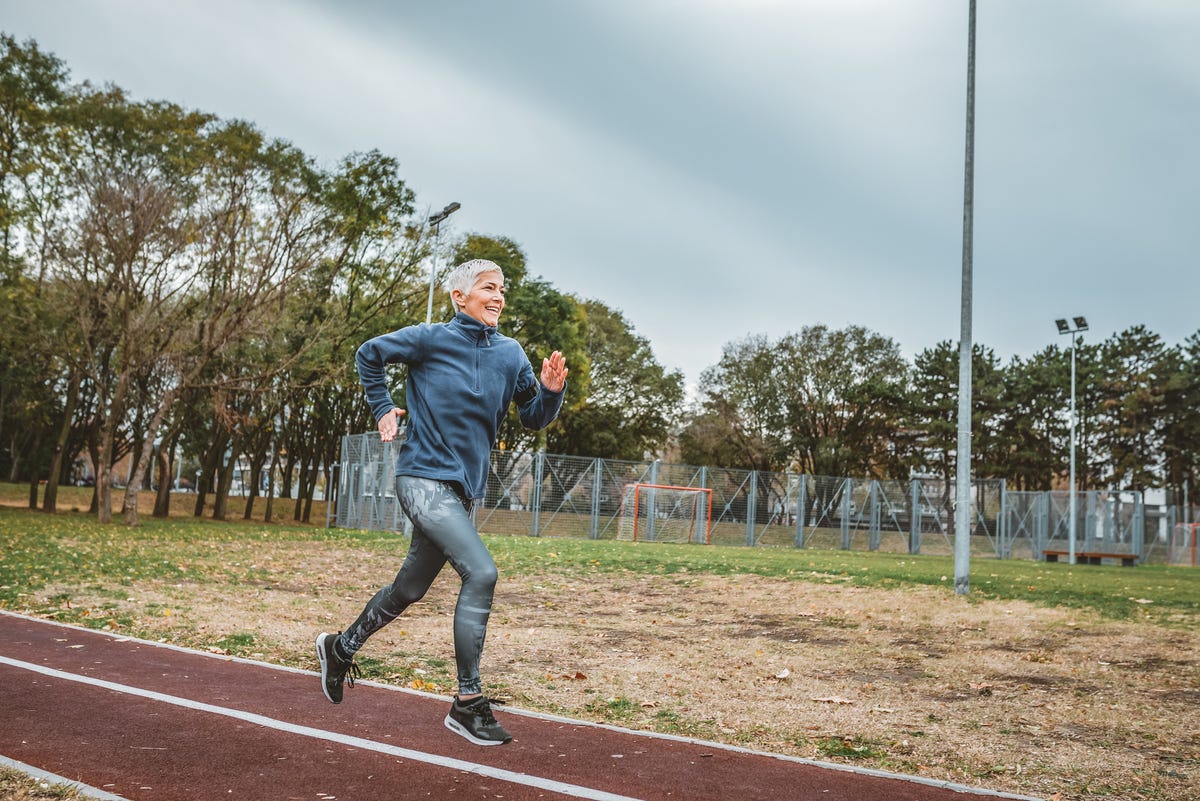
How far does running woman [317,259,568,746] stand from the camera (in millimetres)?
4410

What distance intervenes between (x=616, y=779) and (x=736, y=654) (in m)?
4.32

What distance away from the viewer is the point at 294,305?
3259 centimetres

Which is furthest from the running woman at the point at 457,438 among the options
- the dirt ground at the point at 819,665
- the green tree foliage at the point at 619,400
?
the green tree foliage at the point at 619,400

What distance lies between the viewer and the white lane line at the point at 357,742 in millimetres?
3994

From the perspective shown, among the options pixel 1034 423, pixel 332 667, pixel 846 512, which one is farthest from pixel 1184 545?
pixel 332 667

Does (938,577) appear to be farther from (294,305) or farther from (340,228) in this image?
(294,305)

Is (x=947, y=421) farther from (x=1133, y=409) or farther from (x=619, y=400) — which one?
(x=619, y=400)

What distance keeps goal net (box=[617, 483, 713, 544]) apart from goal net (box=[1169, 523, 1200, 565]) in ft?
53.0

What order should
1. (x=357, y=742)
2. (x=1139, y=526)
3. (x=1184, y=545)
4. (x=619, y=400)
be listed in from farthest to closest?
(x=619, y=400) < (x=1184, y=545) < (x=1139, y=526) < (x=357, y=742)

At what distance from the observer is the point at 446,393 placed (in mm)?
4496

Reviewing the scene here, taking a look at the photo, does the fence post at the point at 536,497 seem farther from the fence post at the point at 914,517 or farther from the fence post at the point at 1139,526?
the fence post at the point at 1139,526

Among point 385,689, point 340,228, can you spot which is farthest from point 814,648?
point 340,228

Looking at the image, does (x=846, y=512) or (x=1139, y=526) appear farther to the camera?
(x=846, y=512)

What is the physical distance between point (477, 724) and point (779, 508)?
31.7 metres
